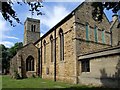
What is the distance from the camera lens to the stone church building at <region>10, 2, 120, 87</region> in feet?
63.7

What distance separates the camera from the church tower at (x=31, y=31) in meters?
60.6

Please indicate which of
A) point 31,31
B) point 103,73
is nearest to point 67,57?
point 103,73

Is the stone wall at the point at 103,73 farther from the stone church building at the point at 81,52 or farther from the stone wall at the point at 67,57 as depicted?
the stone wall at the point at 67,57

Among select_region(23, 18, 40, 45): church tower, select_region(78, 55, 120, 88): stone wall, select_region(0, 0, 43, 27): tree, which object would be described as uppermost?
select_region(23, 18, 40, 45): church tower

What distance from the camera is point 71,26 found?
2608 centimetres

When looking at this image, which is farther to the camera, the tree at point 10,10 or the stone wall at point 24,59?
the stone wall at point 24,59

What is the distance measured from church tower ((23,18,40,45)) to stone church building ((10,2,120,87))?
2129cm

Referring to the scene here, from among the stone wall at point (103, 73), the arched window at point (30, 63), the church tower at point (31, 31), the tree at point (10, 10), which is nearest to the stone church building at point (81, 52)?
the stone wall at point (103, 73)

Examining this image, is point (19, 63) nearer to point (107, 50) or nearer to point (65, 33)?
point (65, 33)

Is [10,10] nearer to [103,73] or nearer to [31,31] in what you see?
[103,73]

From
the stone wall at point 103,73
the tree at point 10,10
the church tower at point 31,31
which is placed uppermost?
the church tower at point 31,31

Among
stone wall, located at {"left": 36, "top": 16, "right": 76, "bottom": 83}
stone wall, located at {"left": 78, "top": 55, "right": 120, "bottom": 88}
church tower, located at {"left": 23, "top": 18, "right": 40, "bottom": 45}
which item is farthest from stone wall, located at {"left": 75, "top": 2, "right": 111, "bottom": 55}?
church tower, located at {"left": 23, "top": 18, "right": 40, "bottom": 45}

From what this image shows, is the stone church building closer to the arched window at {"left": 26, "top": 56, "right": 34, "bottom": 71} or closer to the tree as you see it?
the arched window at {"left": 26, "top": 56, "right": 34, "bottom": 71}

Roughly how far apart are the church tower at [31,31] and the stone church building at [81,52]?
69.8 feet
